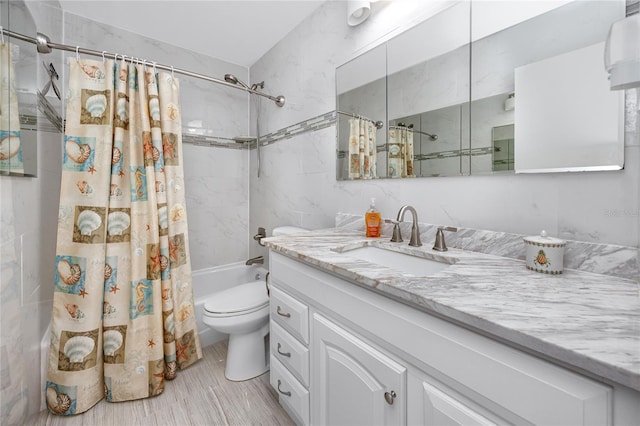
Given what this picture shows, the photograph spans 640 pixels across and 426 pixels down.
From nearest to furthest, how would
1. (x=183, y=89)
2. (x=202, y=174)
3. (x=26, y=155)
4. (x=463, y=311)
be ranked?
1. (x=463, y=311)
2. (x=26, y=155)
3. (x=183, y=89)
4. (x=202, y=174)

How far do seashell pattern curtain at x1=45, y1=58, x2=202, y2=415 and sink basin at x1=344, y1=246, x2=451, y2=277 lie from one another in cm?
117

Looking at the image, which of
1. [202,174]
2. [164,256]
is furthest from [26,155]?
[202,174]

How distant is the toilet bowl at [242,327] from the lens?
1577 millimetres

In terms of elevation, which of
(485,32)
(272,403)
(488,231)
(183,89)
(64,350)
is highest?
(183,89)

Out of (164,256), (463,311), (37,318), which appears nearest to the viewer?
(463,311)

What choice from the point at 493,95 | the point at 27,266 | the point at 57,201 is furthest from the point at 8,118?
the point at 493,95

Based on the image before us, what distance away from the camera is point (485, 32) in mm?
1044

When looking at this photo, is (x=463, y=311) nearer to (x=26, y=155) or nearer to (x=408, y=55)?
(x=408, y=55)

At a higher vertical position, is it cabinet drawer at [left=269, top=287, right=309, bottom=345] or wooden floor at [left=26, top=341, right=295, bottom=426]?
cabinet drawer at [left=269, top=287, right=309, bottom=345]

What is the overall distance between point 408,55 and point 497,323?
1.25 meters

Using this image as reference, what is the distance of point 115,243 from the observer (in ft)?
4.86

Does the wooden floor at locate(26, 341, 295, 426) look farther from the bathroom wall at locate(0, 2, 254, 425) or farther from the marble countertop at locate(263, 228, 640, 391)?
the marble countertop at locate(263, 228, 640, 391)

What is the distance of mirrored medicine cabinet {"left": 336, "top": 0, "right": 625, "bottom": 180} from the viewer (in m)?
0.82

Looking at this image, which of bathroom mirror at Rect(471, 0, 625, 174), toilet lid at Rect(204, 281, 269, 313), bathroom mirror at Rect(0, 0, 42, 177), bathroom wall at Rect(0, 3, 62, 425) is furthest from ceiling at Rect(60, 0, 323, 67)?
toilet lid at Rect(204, 281, 269, 313)
